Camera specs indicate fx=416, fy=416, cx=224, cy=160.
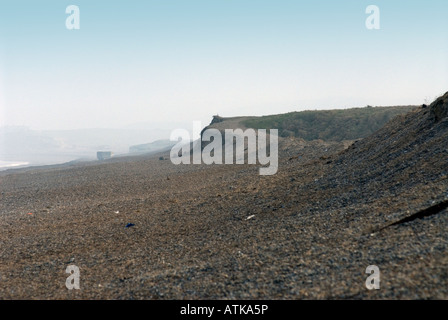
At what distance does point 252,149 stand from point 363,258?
3290 centimetres

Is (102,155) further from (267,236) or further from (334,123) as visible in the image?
(267,236)

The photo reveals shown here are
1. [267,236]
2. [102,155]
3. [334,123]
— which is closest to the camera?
[267,236]

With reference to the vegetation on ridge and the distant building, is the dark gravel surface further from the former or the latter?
the distant building

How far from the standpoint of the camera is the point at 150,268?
1052cm

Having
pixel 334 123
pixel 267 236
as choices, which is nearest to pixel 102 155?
pixel 334 123

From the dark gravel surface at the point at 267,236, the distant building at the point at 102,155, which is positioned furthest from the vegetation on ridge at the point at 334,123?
the distant building at the point at 102,155

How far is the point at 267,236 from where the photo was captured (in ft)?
37.7

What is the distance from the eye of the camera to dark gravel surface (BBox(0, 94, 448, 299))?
8.09 meters

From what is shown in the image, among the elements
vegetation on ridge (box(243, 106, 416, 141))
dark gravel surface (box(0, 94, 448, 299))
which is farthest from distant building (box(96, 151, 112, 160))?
dark gravel surface (box(0, 94, 448, 299))

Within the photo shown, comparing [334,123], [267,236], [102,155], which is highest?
[334,123]

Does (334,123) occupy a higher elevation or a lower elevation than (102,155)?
higher

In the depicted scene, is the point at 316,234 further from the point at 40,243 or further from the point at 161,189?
the point at 161,189

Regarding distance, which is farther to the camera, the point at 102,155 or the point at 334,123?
the point at 102,155

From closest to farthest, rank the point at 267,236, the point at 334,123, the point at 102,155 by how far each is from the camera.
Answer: the point at 267,236 < the point at 334,123 < the point at 102,155
